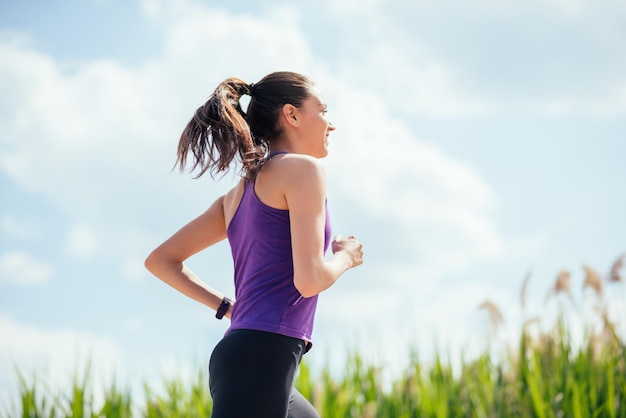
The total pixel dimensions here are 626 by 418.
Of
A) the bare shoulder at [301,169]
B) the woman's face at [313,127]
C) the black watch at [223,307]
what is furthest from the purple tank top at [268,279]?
the black watch at [223,307]

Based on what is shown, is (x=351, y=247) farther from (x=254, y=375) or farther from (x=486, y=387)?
(x=486, y=387)

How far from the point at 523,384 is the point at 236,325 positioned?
118 inches

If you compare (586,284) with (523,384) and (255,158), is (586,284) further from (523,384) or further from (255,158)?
(255,158)

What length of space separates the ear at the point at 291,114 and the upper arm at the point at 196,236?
0.40m

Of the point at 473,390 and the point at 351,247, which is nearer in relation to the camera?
the point at 351,247

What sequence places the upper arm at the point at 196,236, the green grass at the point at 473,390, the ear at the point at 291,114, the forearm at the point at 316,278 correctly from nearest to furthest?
the forearm at the point at 316,278 < the ear at the point at 291,114 < the upper arm at the point at 196,236 < the green grass at the point at 473,390

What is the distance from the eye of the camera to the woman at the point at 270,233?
2018mm

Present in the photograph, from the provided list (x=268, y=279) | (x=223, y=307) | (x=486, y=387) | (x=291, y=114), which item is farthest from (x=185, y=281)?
(x=486, y=387)

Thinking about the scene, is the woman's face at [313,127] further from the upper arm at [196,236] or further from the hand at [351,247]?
the upper arm at [196,236]

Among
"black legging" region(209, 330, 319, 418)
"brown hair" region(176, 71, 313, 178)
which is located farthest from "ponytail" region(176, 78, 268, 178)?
"black legging" region(209, 330, 319, 418)

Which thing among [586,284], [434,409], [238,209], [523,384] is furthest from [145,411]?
[238,209]

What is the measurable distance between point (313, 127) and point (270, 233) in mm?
400

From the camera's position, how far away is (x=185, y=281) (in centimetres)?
263

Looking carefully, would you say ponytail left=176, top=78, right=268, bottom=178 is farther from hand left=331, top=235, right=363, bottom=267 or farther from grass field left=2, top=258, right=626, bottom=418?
grass field left=2, top=258, right=626, bottom=418
